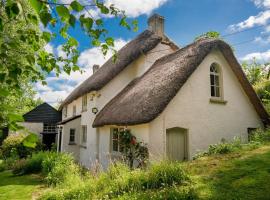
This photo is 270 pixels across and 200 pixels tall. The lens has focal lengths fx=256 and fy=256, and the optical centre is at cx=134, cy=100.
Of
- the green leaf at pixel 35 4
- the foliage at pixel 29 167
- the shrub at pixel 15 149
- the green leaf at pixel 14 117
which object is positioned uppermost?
the green leaf at pixel 35 4

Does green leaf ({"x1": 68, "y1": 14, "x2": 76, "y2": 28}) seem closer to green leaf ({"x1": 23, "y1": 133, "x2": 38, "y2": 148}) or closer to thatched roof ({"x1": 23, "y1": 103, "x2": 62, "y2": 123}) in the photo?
green leaf ({"x1": 23, "y1": 133, "x2": 38, "y2": 148})

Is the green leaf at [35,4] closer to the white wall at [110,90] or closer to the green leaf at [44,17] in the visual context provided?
the green leaf at [44,17]

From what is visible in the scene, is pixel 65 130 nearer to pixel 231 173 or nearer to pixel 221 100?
pixel 221 100

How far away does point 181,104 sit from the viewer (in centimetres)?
1107

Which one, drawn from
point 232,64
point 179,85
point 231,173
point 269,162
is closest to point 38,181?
point 179,85

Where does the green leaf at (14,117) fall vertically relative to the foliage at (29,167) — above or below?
above

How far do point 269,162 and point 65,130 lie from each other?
15.0 m

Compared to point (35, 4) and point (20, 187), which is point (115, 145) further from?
point (35, 4)

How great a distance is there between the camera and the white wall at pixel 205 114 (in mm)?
10594

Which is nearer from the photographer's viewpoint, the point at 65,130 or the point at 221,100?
the point at 221,100

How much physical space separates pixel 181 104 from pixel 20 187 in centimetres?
783

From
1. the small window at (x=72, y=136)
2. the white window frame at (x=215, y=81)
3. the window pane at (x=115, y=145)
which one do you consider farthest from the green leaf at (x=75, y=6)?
the small window at (x=72, y=136)

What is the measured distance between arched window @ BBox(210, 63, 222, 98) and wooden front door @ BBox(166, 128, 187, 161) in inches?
112

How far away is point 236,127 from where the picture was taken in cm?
1271
